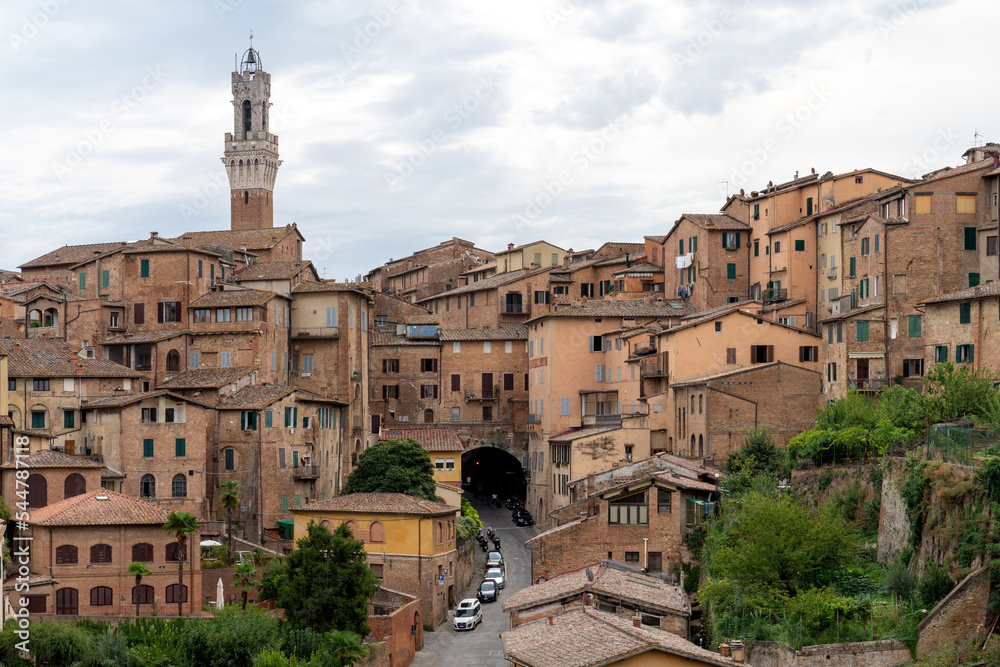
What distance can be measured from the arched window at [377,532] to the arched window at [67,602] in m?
11.9

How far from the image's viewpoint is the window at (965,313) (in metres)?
48.1

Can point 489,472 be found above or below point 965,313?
below

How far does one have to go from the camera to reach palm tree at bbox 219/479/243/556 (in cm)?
5555

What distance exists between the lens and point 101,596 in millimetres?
48906

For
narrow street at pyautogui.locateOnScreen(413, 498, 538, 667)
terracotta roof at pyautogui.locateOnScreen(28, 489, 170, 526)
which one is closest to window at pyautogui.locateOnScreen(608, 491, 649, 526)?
narrow street at pyautogui.locateOnScreen(413, 498, 538, 667)

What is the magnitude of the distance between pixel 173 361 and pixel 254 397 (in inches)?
295

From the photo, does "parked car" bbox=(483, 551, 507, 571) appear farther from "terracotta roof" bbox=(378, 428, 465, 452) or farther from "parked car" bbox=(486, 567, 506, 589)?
"terracotta roof" bbox=(378, 428, 465, 452)

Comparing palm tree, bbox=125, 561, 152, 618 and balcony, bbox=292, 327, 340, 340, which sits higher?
balcony, bbox=292, 327, 340, 340

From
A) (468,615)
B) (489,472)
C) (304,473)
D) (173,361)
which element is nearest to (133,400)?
(173,361)

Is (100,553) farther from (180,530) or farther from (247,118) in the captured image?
(247,118)

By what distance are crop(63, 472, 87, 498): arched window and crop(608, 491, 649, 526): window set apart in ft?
72.1

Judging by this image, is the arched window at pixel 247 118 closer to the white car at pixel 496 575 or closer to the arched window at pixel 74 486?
the arched window at pixel 74 486

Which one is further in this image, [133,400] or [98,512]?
[133,400]

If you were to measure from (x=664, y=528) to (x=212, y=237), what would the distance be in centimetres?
→ 4652
